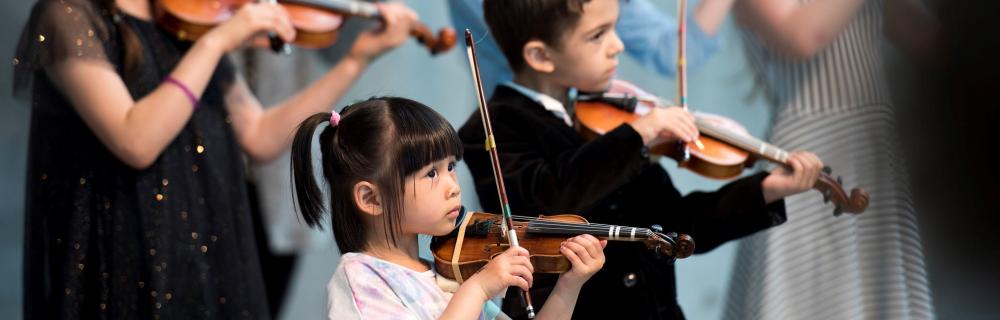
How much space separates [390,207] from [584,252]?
19 centimetres

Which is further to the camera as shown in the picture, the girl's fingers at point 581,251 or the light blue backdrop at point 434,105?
the light blue backdrop at point 434,105

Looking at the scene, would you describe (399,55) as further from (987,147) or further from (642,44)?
(987,147)

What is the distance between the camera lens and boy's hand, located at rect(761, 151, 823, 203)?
5.38ft

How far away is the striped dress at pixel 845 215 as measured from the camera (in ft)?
6.22

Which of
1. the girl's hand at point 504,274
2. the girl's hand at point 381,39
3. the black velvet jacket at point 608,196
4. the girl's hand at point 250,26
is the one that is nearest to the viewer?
the girl's hand at point 504,274

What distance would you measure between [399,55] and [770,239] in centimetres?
103

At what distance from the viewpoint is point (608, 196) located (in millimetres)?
1603

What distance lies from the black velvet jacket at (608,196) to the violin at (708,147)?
0.03m

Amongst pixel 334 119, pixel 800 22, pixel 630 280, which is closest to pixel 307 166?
pixel 334 119

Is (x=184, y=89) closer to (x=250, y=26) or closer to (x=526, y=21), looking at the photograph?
(x=250, y=26)

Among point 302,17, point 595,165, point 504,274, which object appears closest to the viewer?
point 504,274

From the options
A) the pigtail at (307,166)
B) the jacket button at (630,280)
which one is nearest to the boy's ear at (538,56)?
the jacket button at (630,280)

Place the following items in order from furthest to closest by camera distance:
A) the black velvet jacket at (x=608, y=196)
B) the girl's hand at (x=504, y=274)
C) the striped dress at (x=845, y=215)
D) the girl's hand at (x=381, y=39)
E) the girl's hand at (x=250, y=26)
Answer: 1. the girl's hand at (x=381, y=39)
2. the striped dress at (x=845, y=215)
3. the girl's hand at (x=250, y=26)
4. the black velvet jacket at (x=608, y=196)
5. the girl's hand at (x=504, y=274)

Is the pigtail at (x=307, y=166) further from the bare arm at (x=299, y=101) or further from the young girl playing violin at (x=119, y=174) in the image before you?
the bare arm at (x=299, y=101)
